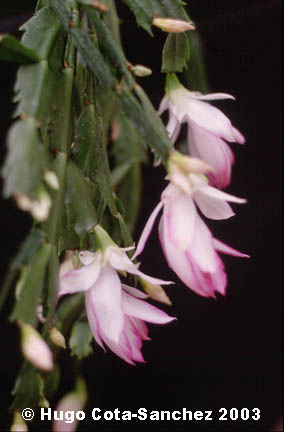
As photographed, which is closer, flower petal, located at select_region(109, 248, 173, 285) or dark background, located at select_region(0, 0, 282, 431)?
flower petal, located at select_region(109, 248, 173, 285)

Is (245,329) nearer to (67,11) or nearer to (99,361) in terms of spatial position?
(99,361)

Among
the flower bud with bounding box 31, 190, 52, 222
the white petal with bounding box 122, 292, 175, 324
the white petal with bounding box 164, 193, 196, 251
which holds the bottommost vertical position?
the white petal with bounding box 122, 292, 175, 324

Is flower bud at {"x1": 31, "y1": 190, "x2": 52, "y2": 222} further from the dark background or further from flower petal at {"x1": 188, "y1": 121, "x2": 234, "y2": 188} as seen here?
the dark background

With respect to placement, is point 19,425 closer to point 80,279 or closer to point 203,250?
point 80,279

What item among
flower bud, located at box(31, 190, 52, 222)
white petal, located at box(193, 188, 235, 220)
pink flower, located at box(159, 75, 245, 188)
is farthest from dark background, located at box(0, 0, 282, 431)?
flower bud, located at box(31, 190, 52, 222)

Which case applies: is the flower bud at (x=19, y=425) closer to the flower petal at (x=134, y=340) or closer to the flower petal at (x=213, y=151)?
the flower petal at (x=134, y=340)

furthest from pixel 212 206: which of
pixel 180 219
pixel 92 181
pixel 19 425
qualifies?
pixel 19 425

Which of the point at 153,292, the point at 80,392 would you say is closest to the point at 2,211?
the point at 80,392

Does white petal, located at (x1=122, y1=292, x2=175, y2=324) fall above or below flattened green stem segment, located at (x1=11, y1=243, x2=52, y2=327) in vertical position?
below

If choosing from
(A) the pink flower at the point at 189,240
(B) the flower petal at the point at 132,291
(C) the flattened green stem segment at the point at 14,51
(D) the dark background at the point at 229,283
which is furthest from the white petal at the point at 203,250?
(D) the dark background at the point at 229,283
